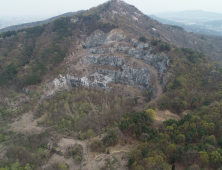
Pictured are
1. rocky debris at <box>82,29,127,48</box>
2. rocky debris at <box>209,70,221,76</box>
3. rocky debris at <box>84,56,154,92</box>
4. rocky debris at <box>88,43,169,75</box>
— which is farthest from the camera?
rocky debris at <box>82,29,127,48</box>

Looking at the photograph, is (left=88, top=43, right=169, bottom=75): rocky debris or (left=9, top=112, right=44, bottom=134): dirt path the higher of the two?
(left=88, top=43, right=169, bottom=75): rocky debris

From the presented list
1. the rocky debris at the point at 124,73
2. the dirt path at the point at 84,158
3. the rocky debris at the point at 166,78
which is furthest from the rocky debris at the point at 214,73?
the dirt path at the point at 84,158

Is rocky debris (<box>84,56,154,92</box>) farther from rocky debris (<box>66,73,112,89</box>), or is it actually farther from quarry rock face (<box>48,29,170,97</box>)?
rocky debris (<box>66,73,112,89</box>)

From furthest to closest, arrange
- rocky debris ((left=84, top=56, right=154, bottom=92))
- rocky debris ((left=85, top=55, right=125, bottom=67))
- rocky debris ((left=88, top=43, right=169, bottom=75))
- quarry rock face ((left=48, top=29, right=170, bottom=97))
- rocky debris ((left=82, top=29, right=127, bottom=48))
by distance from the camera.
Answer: rocky debris ((left=82, top=29, right=127, bottom=48)) → rocky debris ((left=85, top=55, right=125, bottom=67)) → rocky debris ((left=84, top=56, right=154, bottom=92)) → quarry rock face ((left=48, top=29, right=170, bottom=97)) → rocky debris ((left=88, top=43, right=169, bottom=75))

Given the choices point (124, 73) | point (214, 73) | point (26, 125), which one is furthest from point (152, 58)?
point (26, 125)

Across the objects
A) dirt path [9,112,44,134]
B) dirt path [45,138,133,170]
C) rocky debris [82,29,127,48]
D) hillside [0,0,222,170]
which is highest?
rocky debris [82,29,127,48]

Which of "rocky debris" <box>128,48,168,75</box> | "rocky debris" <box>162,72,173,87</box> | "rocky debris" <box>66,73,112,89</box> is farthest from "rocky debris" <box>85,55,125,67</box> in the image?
"rocky debris" <box>162,72,173,87</box>

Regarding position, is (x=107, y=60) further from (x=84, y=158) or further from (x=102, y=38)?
(x=84, y=158)

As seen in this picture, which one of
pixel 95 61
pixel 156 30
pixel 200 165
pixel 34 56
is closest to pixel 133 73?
pixel 95 61
